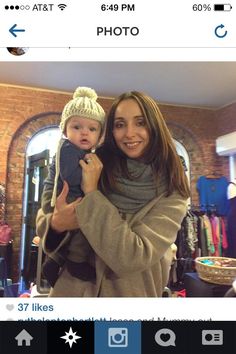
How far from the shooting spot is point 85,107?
0.35m

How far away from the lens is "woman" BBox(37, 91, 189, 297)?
35cm

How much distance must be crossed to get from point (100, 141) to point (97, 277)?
20cm

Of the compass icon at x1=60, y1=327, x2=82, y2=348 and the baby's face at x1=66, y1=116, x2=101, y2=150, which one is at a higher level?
the baby's face at x1=66, y1=116, x2=101, y2=150

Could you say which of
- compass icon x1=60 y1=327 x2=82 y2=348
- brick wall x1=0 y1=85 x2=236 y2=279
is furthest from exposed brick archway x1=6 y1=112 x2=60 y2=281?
compass icon x1=60 y1=327 x2=82 y2=348

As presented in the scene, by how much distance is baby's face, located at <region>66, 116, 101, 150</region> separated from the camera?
0.35 m

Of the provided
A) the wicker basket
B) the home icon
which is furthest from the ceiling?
the home icon

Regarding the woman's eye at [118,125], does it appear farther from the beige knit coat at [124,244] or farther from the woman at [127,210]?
the beige knit coat at [124,244]

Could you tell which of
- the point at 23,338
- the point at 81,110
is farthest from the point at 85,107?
the point at 23,338

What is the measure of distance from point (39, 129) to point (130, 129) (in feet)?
0.47
